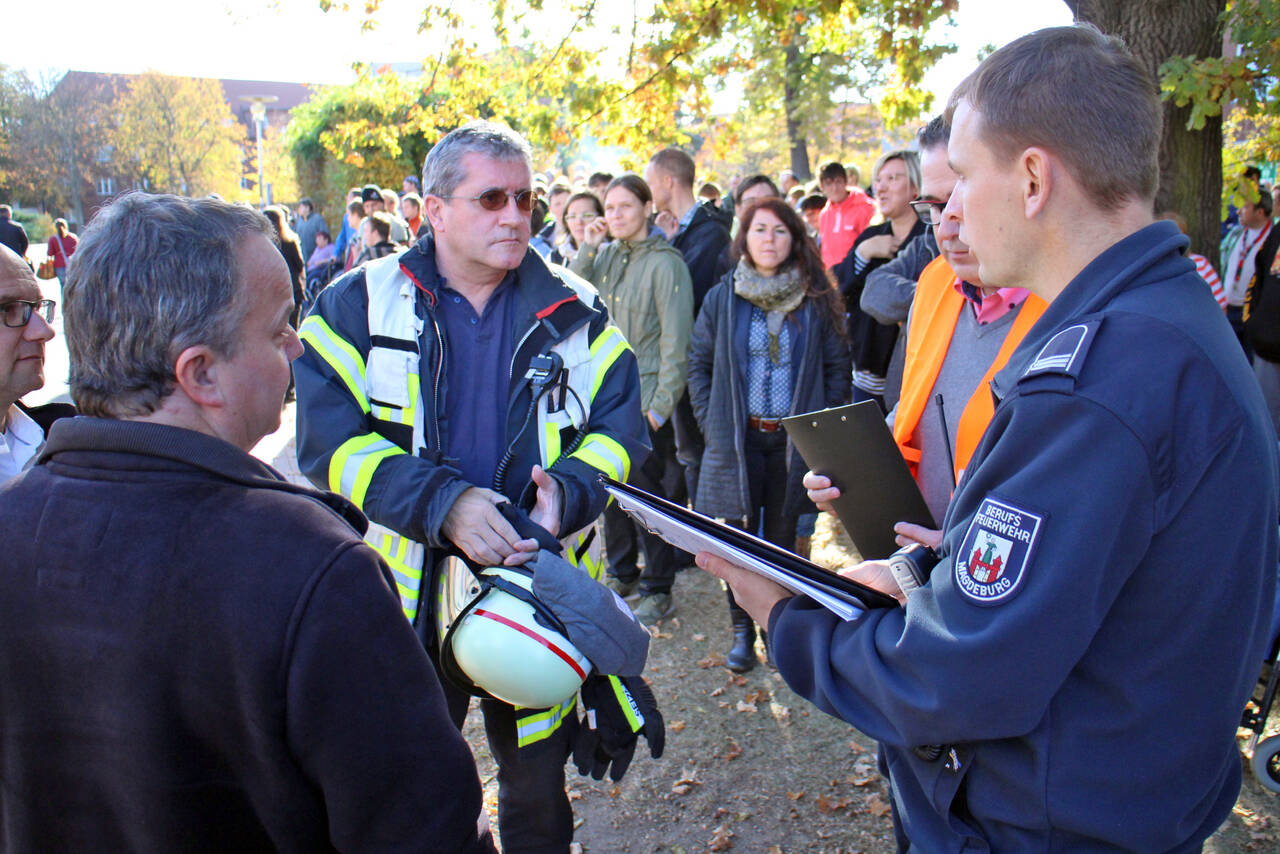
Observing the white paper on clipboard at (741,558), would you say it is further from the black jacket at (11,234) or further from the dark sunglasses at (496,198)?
the black jacket at (11,234)

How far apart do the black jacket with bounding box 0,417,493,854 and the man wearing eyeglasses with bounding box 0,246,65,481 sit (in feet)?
3.30

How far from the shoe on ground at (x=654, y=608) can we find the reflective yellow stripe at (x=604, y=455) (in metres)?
2.75

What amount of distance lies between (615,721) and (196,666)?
1.53 m

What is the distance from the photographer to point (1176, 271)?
1.36 m

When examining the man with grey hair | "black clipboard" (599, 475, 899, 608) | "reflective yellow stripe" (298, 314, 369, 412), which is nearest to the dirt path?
"reflective yellow stripe" (298, 314, 369, 412)

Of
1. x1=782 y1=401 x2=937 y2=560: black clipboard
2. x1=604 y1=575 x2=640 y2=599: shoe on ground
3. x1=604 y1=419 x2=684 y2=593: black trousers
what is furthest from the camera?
x1=604 y1=575 x2=640 y2=599: shoe on ground

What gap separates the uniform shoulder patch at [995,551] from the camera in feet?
4.05

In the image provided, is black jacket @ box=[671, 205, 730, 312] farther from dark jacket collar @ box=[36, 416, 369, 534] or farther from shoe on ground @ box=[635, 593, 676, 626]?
dark jacket collar @ box=[36, 416, 369, 534]

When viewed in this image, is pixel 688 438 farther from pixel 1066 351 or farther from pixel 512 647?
pixel 1066 351

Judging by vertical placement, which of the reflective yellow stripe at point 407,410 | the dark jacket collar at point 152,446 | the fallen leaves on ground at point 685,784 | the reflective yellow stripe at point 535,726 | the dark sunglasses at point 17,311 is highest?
the dark sunglasses at point 17,311

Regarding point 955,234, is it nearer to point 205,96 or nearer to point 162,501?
point 162,501

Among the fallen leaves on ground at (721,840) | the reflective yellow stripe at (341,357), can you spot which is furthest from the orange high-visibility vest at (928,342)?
the fallen leaves on ground at (721,840)

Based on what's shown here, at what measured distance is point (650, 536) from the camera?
5375mm

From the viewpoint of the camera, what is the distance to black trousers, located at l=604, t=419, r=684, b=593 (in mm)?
5426
